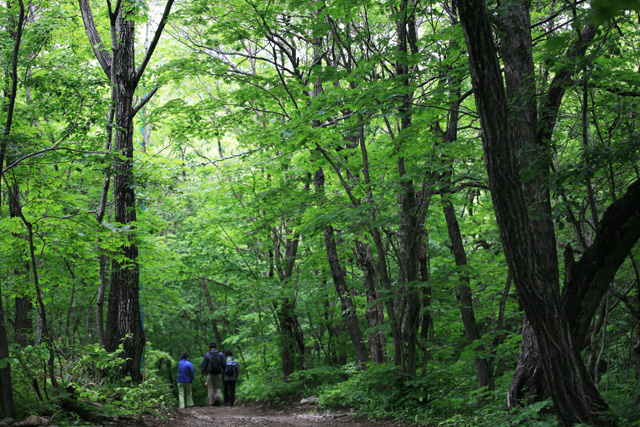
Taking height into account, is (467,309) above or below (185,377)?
above

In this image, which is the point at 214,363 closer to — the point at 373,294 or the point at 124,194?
the point at 373,294

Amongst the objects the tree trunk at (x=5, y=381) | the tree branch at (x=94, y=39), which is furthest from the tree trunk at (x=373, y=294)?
the tree trunk at (x=5, y=381)

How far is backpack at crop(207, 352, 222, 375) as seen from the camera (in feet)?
43.4

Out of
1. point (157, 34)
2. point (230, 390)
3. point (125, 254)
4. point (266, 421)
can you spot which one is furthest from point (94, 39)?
point (230, 390)

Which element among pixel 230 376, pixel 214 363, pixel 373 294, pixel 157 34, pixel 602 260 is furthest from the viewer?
pixel 230 376

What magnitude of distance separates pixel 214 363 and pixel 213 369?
0.24m

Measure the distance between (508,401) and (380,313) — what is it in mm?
4991

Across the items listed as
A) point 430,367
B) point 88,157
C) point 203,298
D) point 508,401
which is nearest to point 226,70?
point 88,157

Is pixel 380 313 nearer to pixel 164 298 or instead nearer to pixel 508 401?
pixel 508 401

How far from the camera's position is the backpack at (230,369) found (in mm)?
13352

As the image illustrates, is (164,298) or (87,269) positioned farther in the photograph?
(164,298)

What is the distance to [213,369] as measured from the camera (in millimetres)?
13344

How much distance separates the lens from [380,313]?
10.1 metres

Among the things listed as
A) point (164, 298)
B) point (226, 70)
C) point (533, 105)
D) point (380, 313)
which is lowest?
point (380, 313)
